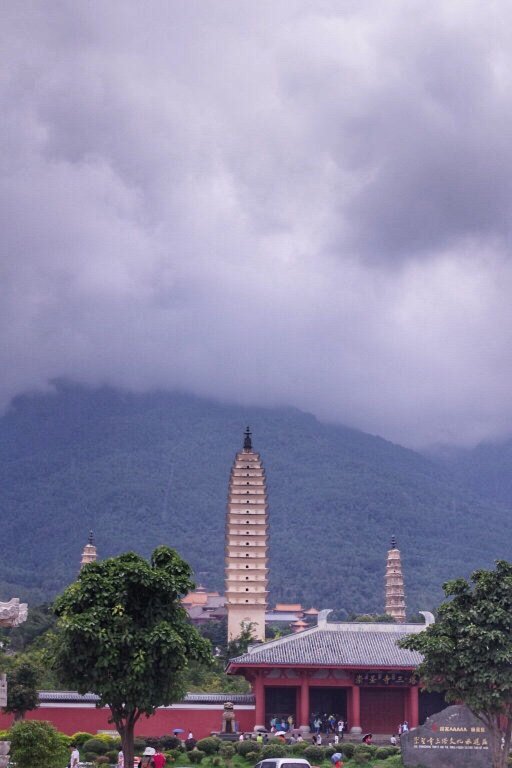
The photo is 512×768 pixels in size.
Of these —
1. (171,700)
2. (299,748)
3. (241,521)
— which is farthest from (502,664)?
(241,521)

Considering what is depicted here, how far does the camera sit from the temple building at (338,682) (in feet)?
194

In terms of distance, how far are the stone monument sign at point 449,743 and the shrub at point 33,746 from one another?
701 inches

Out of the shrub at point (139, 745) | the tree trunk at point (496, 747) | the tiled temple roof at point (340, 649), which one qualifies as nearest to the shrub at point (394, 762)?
the tiled temple roof at point (340, 649)

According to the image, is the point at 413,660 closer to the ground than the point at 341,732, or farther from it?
farther from it

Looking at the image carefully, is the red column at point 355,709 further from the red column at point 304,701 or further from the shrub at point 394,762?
the shrub at point 394,762

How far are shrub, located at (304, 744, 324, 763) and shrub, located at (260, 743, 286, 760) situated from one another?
1341 mm

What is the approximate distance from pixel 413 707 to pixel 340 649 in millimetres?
4854

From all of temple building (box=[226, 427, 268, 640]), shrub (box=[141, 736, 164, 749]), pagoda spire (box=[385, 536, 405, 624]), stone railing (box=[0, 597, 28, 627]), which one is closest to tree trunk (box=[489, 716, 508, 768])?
stone railing (box=[0, 597, 28, 627])

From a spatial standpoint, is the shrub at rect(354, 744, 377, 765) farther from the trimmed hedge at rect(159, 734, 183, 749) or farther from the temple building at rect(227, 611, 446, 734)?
the trimmed hedge at rect(159, 734, 183, 749)

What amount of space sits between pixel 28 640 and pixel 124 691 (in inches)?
2625

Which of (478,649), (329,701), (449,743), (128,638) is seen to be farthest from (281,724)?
(128,638)

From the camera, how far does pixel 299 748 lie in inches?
2013

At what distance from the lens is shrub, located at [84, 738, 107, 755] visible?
49.1m

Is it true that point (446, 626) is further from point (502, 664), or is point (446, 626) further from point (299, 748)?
point (299, 748)
